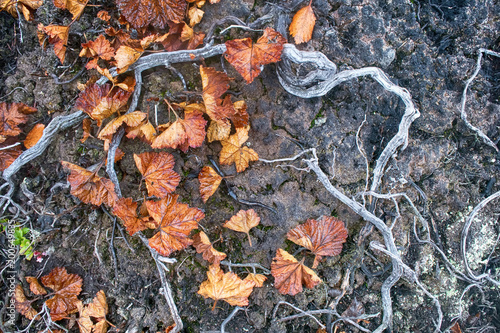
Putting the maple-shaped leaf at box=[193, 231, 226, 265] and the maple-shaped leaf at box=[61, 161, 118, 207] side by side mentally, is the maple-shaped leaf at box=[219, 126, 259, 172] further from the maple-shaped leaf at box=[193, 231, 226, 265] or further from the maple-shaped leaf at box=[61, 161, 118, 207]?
the maple-shaped leaf at box=[61, 161, 118, 207]

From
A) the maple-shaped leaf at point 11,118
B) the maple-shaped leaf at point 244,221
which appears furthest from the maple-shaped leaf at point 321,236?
the maple-shaped leaf at point 11,118

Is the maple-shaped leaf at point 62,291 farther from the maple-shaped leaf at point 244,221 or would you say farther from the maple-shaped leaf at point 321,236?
the maple-shaped leaf at point 321,236

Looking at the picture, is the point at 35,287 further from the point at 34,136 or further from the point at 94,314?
the point at 34,136

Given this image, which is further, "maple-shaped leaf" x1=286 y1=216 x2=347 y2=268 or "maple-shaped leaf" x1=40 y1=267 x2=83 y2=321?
"maple-shaped leaf" x1=40 y1=267 x2=83 y2=321

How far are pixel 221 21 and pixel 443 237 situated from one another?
2470 mm

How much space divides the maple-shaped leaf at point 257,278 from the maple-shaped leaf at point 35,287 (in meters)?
1.71

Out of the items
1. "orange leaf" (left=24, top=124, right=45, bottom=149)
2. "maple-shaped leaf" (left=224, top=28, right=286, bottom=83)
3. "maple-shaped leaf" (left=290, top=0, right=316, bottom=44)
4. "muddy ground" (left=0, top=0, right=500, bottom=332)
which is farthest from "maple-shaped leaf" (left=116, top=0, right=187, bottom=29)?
"orange leaf" (left=24, top=124, right=45, bottom=149)

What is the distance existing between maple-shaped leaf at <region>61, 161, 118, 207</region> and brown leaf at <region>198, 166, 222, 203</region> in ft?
2.22

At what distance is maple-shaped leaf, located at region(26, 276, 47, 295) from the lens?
101 inches

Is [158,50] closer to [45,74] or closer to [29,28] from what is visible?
[45,74]

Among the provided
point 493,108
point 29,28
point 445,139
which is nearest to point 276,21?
point 445,139

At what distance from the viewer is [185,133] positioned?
2316 millimetres

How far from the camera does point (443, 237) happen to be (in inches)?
98.3

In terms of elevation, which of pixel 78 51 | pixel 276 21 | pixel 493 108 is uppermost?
pixel 276 21
